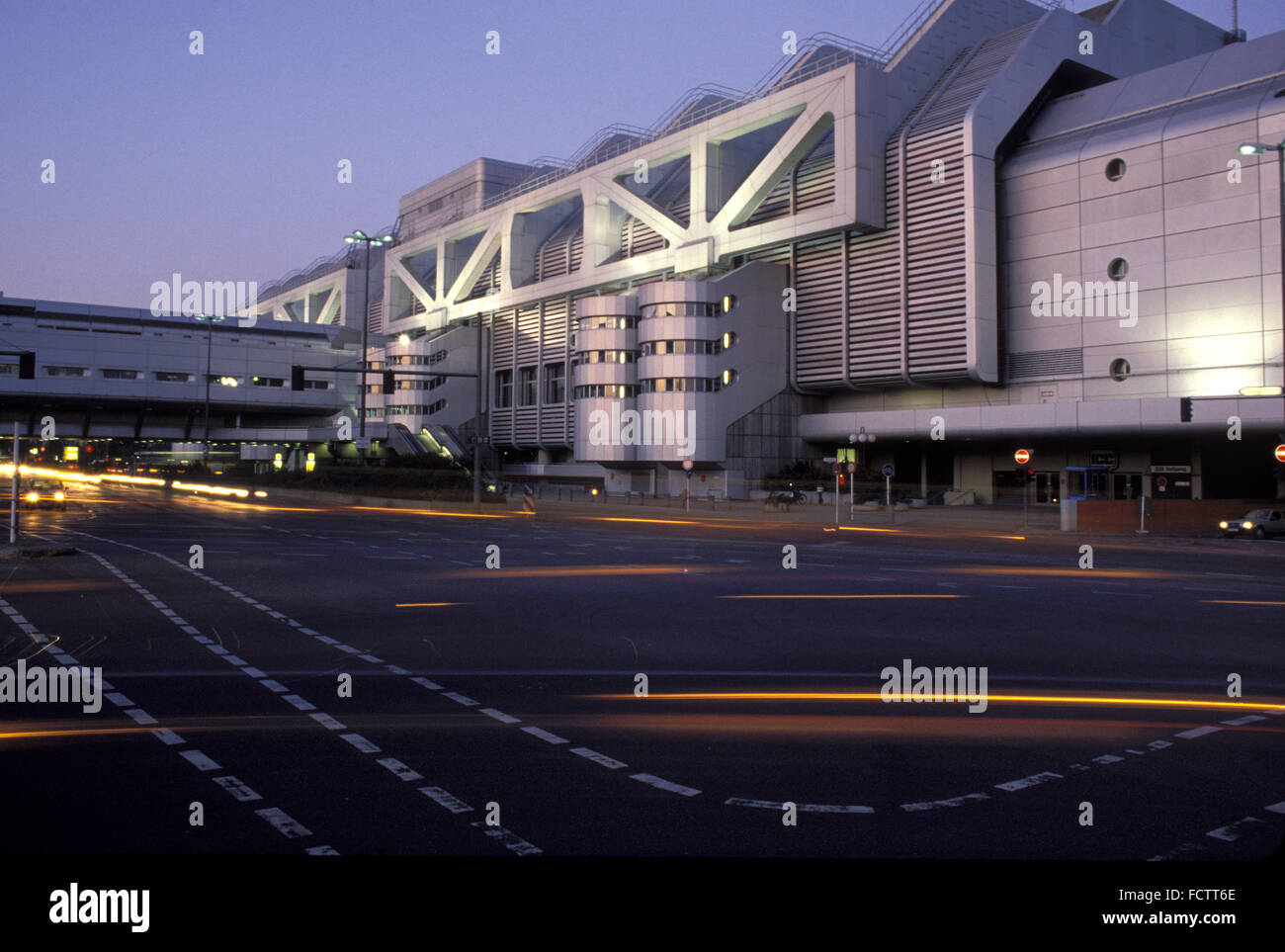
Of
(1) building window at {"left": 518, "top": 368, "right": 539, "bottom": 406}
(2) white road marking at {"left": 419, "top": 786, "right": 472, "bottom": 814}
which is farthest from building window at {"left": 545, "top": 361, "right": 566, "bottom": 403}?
(2) white road marking at {"left": 419, "top": 786, "right": 472, "bottom": 814}

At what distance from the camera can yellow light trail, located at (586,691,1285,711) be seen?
9.00 metres

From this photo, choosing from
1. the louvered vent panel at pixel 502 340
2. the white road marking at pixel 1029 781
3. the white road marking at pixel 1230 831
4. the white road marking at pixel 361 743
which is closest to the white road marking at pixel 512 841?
the white road marking at pixel 361 743

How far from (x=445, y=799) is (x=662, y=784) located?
4.78 ft

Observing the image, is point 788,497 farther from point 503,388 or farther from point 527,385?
point 503,388

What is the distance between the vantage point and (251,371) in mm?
100750

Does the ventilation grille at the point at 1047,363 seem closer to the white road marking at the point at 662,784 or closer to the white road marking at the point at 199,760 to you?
the white road marking at the point at 662,784

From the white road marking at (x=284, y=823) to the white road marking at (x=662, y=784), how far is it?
221 cm

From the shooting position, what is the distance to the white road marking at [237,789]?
6203 mm

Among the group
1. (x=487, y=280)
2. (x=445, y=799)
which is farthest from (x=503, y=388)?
(x=445, y=799)

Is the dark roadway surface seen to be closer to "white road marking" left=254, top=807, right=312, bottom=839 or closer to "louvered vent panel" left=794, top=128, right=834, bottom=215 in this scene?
"white road marking" left=254, top=807, right=312, bottom=839

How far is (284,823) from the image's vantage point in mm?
5695

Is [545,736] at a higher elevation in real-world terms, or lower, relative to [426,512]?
lower

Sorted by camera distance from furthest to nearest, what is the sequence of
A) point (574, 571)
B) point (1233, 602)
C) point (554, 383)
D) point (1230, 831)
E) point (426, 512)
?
point (554, 383) → point (426, 512) → point (574, 571) → point (1233, 602) → point (1230, 831)
